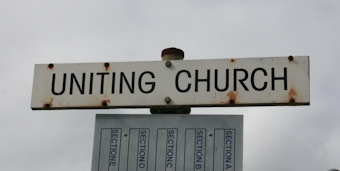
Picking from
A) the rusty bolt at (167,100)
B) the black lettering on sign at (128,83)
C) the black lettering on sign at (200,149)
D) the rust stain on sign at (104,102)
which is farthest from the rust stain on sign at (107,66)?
the black lettering on sign at (200,149)

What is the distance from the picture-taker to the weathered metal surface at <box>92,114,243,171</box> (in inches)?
187

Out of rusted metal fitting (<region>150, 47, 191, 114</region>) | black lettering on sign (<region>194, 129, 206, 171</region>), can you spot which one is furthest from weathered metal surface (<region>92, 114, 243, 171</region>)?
rusted metal fitting (<region>150, 47, 191, 114</region>)

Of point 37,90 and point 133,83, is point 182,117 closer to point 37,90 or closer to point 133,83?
point 133,83

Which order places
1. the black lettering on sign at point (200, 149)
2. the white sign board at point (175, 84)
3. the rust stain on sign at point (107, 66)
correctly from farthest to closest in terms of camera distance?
the rust stain on sign at point (107, 66), the white sign board at point (175, 84), the black lettering on sign at point (200, 149)

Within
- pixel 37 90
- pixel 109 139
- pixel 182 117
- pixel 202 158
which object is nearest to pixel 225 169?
pixel 202 158

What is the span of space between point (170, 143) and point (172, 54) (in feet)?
2.62

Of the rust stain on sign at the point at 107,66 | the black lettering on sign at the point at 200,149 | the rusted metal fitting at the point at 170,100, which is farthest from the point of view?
the rust stain on sign at the point at 107,66

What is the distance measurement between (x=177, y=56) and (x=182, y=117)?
22.7 inches

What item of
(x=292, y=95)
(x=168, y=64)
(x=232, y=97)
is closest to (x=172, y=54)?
(x=168, y=64)

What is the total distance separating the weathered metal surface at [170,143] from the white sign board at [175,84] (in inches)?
5.4

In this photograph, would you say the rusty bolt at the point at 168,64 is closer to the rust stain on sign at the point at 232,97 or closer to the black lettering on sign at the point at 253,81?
the rust stain on sign at the point at 232,97

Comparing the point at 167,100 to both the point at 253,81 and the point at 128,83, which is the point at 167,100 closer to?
the point at 128,83

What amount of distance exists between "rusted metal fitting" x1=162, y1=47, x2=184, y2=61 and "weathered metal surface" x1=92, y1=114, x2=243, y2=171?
1.77 ft

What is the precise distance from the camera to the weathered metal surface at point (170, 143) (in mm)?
4754
